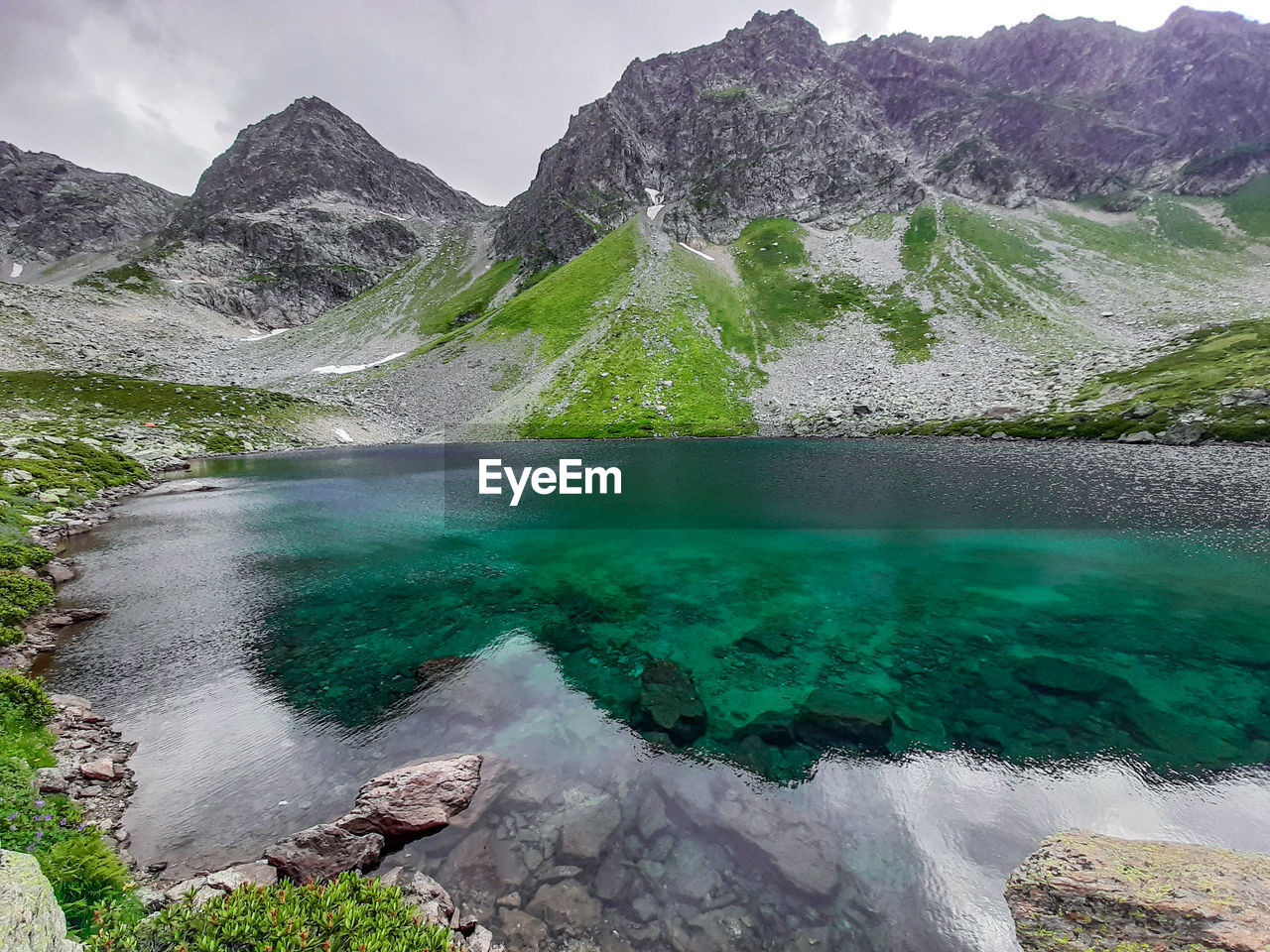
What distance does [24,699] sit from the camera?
1388 centimetres

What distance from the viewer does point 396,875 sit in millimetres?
10188

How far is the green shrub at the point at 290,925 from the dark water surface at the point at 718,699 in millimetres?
2176

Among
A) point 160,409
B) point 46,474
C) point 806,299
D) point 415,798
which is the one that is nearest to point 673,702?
point 415,798

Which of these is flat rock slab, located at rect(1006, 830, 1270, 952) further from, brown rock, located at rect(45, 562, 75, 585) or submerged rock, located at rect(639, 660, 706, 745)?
brown rock, located at rect(45, 562, 75, 585)

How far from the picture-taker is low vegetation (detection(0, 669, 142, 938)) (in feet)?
25.1

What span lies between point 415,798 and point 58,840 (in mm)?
6333

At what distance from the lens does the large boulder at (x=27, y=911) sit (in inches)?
207

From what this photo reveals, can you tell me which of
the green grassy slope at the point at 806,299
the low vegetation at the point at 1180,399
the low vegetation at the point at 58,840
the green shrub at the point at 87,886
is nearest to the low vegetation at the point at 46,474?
the low vegetation at the point at 58,840

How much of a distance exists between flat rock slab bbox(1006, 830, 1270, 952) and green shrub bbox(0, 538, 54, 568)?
140 ft

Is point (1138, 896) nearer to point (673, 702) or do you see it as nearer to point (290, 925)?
point (673, 702)

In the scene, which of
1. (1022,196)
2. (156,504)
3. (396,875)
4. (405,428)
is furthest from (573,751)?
(1022,196)

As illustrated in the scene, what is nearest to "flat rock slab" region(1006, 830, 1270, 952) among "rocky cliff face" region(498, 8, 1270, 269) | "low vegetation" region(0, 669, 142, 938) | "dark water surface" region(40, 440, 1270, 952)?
"dark water surface" region(40, 440, 1270, 952)

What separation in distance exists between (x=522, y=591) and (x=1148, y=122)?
265m

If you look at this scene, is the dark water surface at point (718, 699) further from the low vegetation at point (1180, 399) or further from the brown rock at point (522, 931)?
the low vegetation at point (1180, 399)
